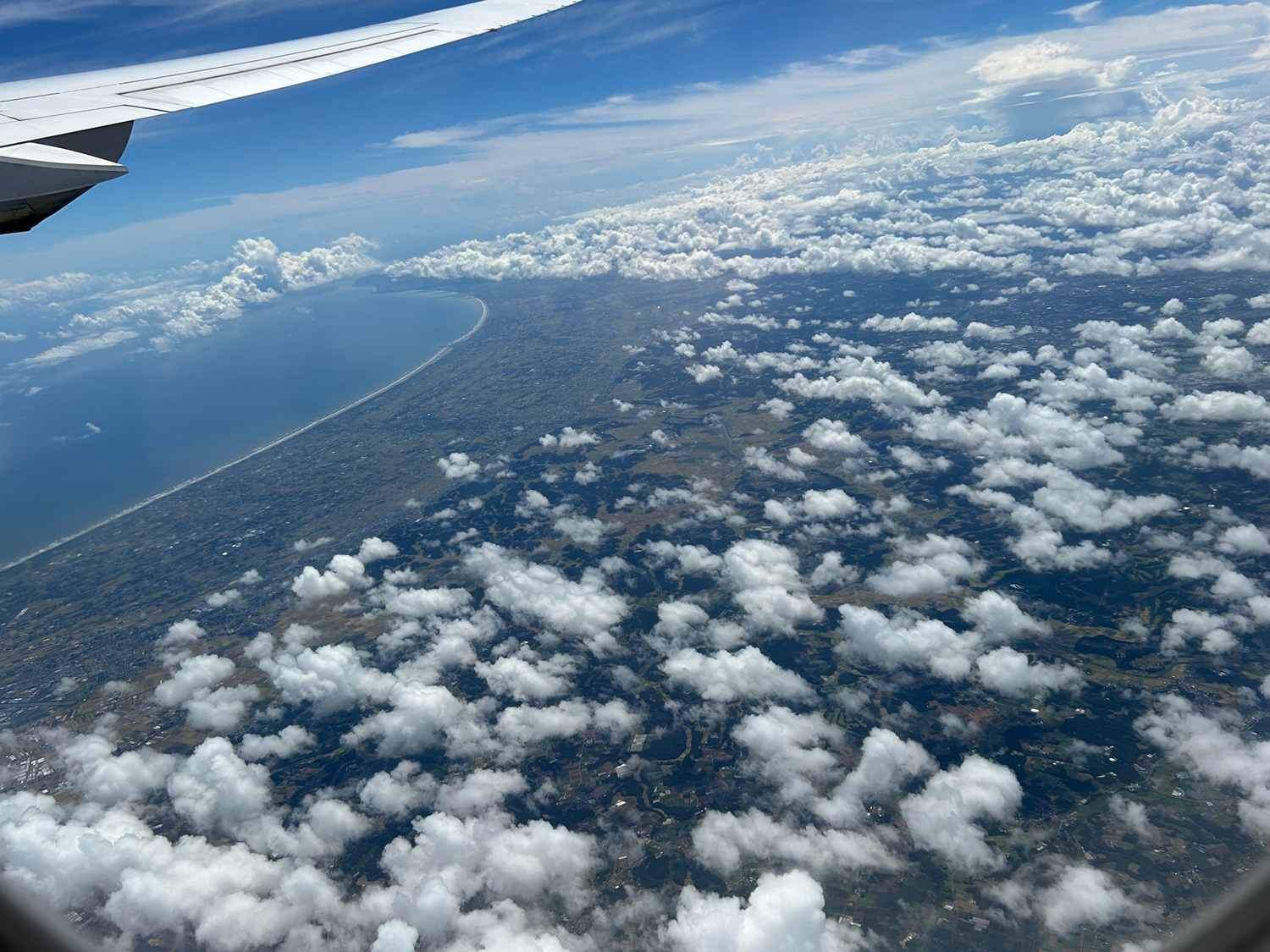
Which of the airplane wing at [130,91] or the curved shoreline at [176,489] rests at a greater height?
the airplane wing at [130,91]

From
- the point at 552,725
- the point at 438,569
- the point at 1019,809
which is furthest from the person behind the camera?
the point at 438,569

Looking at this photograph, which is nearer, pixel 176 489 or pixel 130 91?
pixel 130 91

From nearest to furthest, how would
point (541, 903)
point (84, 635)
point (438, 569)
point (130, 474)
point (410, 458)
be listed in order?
1. point (541, 903)
2. point (84, 635)
3. point (438, 569)
4. point (410, 458)
5. point (130, 474)

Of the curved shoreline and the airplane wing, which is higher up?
the airplane wing

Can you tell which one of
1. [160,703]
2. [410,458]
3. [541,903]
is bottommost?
[541,903]

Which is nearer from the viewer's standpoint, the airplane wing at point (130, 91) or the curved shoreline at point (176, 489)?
the airplane wing at point (130, 91)

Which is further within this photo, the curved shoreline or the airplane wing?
the curved shoreline

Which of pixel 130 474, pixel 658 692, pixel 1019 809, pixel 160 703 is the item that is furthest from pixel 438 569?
pixel 130 474

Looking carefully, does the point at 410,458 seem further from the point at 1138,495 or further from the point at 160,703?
the point at 1138,495
